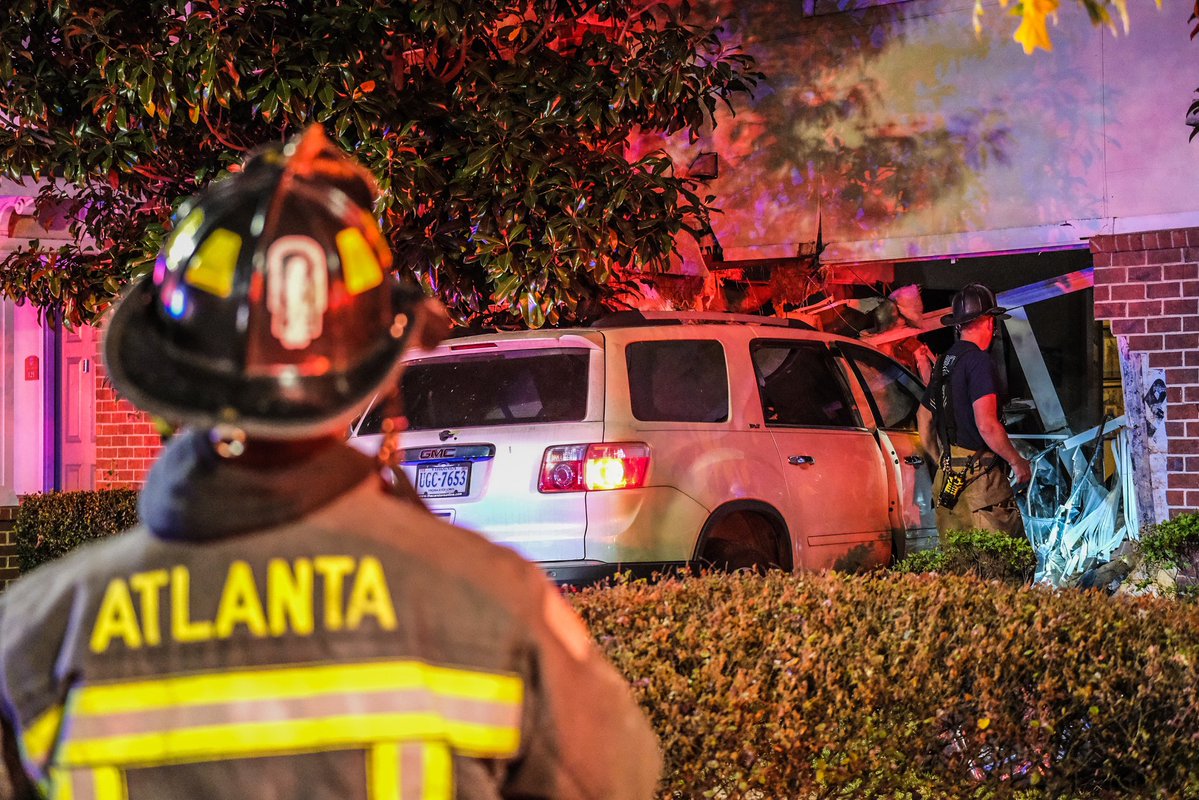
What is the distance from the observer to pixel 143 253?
28.0 feet

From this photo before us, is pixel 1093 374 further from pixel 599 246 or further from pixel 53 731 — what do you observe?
pixel 53 731

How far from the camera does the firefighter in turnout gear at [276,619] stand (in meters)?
1.54

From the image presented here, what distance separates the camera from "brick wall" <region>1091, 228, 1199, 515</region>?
8336 mm

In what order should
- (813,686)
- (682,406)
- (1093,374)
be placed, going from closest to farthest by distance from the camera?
(813,686)
(682,406)
(1093,374)

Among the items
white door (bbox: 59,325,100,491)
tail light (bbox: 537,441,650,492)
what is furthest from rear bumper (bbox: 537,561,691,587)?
white door (bbox: 59,325,100,491)

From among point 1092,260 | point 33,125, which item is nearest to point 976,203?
point 1092,260

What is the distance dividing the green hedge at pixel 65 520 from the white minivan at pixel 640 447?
4572 mm

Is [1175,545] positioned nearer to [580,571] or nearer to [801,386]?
[801,386]

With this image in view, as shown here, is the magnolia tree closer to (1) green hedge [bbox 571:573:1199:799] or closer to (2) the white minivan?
(2) the white minivan

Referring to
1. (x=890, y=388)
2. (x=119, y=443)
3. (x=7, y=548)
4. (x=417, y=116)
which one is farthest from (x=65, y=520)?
(x=890, y=388)

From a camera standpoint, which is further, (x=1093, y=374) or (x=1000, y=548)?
(x=1093, y=374)

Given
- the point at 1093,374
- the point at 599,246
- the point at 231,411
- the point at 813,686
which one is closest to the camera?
the point at 231,411

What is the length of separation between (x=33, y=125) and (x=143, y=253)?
4.86ft

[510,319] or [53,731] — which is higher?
[510,319]
